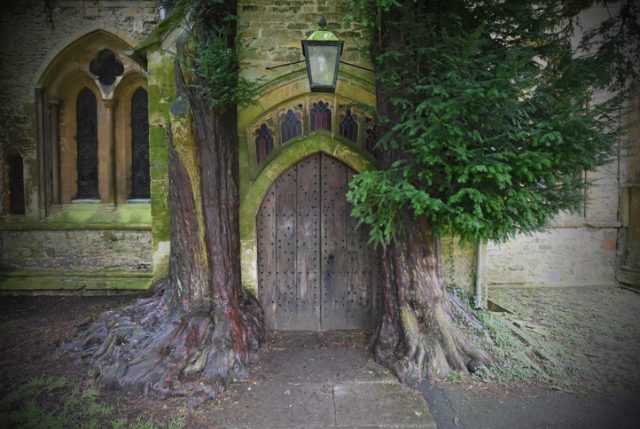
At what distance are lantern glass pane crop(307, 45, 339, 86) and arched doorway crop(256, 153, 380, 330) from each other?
1.59 m

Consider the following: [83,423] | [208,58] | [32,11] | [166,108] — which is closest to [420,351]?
[83,423]

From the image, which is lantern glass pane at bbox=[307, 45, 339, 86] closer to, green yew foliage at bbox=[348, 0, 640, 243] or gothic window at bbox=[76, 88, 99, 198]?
green yew foliage at bbox=[348, 0, 640, 243]

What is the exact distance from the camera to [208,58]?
13.0ft

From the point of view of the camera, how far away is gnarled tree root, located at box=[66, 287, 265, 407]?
377cm

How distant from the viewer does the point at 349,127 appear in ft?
16.9

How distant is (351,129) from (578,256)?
5744 mm

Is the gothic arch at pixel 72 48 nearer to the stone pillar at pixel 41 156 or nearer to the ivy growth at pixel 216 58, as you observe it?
the stone pillar at pixel 41 156

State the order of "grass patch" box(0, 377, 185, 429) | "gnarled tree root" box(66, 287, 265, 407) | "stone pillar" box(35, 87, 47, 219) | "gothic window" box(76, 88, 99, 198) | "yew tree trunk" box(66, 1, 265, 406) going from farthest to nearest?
1. "gothic window" box(76, 88, 99, 198)
2. "stone pillar" box(35, 87, 47, 219)
3. "yew tree trunk" box(66, 1, 265, 406)
4. "gnarled tree root" box(66, 287, 265, 407)
5. "grass patch" box(0, 377, 185, 429)

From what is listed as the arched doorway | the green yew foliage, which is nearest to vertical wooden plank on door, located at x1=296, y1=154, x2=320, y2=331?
the arched doorway

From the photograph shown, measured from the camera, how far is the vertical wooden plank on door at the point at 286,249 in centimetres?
518

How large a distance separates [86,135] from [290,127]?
5.12 meters

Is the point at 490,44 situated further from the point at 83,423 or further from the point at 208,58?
the point at 83,423

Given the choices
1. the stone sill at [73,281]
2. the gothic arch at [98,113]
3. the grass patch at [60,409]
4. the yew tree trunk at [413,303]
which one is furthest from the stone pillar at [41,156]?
the yew tree trunk at [413,303]

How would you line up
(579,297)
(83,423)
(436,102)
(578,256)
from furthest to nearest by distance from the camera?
1. (578,256)
2. (579,297)
3. (436,102)
4. (83,423)
